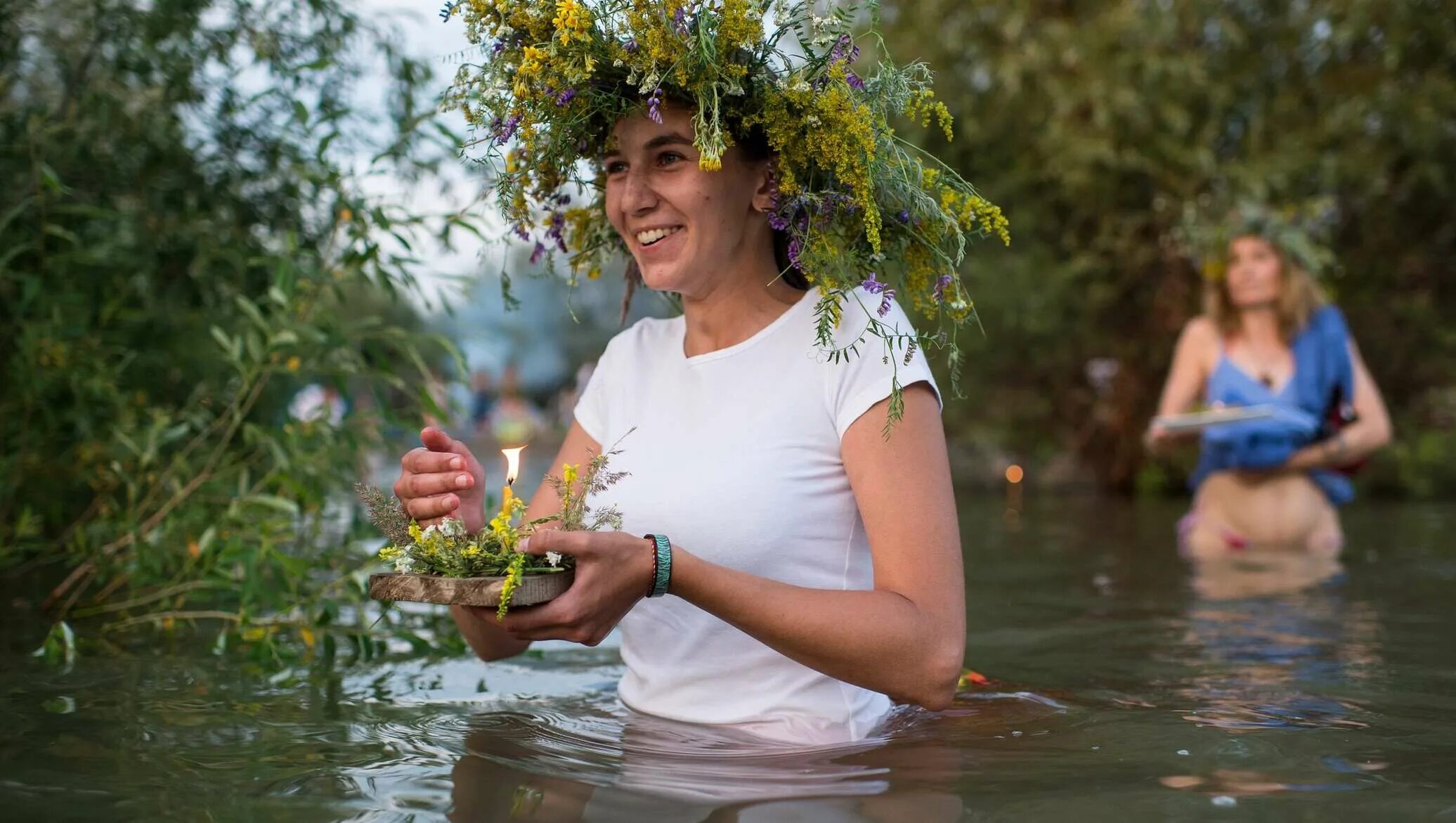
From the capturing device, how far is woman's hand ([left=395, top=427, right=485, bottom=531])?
2.75m

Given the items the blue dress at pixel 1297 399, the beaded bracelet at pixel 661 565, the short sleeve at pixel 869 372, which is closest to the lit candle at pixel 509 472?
the beaded bracelet at pixel 661 565

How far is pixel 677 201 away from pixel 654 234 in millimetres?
104

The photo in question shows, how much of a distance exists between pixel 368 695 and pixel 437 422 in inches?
56.2

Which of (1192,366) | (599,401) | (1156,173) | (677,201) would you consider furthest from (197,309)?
(1156,173)

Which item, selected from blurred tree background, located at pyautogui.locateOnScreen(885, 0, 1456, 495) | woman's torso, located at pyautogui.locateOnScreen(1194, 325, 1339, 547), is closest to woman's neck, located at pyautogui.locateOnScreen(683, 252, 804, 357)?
woman's torso, located at pyautogui.locateOnScreen(1194, 325, 1339, 547)

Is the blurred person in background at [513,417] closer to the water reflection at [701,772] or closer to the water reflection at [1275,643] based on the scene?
the water reflection at [701,772]

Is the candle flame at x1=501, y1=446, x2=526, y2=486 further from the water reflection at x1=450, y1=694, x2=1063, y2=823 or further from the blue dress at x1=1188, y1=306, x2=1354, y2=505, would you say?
the blue dress at x1=1188, y1=306, x2=1354, y2=505

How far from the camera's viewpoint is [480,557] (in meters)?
2.55

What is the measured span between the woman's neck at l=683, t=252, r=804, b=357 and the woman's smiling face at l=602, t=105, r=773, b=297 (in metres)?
0.04

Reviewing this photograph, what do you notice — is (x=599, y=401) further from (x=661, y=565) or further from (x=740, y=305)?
(x=661, y=565)

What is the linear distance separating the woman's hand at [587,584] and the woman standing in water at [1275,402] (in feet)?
15.5

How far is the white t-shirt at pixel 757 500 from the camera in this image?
2850mm

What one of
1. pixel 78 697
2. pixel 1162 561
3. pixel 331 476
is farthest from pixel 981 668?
pixel 1162 561

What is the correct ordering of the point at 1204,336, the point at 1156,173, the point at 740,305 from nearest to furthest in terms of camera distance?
the point at 740,305
the point at 1204,336
the point at 1156,173
